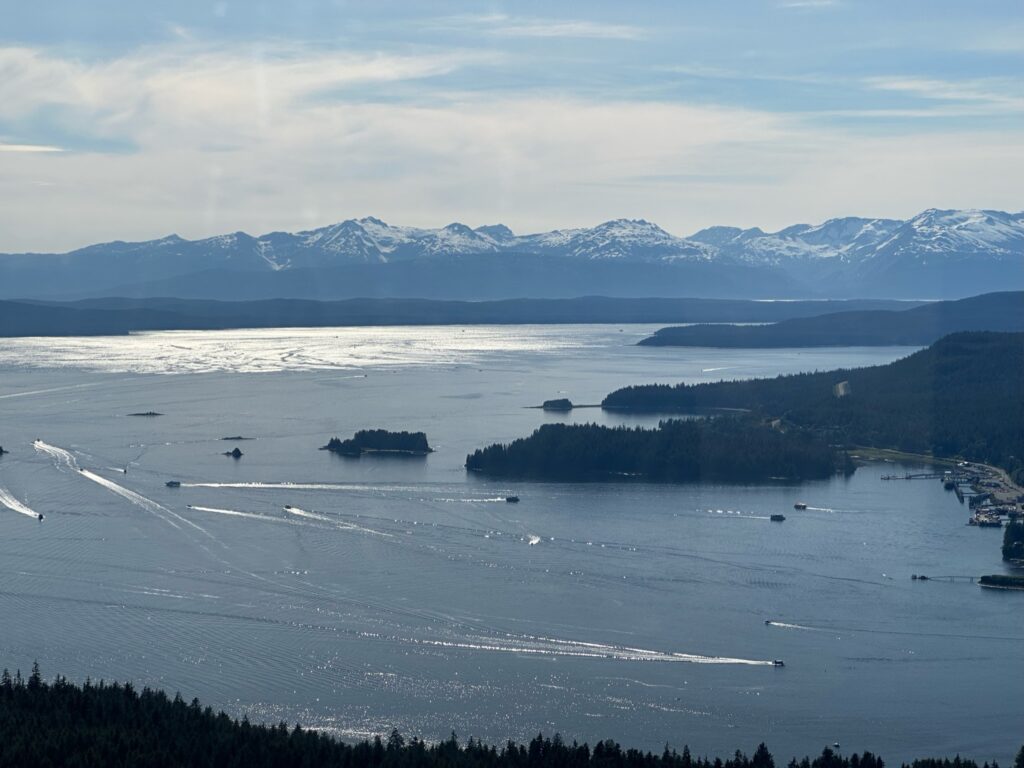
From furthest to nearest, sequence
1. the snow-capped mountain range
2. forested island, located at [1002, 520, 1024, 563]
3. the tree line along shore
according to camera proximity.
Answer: the snow-capped mountain range → the tree line along shore → forested island, located at [1002, 520, 1024, 563]

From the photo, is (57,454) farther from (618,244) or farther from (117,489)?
(618,244)

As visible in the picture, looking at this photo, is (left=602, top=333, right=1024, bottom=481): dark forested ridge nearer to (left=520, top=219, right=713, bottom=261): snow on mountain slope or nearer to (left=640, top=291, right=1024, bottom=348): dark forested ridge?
(left=640, top=291, right=1024, bottom=348): dark forested ridge

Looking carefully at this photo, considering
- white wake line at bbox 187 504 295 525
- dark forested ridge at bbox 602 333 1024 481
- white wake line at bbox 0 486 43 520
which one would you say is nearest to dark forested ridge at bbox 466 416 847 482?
dark forested ridge at bbox 602 333 1024 481

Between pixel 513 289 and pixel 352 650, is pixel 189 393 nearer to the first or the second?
pixel 352 650

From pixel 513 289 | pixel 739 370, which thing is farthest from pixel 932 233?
pixel 739 370

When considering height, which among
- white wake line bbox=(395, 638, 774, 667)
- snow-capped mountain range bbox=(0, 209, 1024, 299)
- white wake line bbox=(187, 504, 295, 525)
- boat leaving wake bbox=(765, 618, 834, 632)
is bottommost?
white wake line bbox=(395, 638, 774, 667)

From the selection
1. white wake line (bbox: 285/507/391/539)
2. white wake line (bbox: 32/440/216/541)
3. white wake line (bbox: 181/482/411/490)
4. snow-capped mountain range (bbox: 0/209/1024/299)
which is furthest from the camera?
snow-capped mountain range (bbox: 0/209/1024/299)

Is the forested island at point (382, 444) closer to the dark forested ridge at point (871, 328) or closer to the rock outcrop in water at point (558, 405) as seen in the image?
the rock outcrop in water at point (558, 405)
